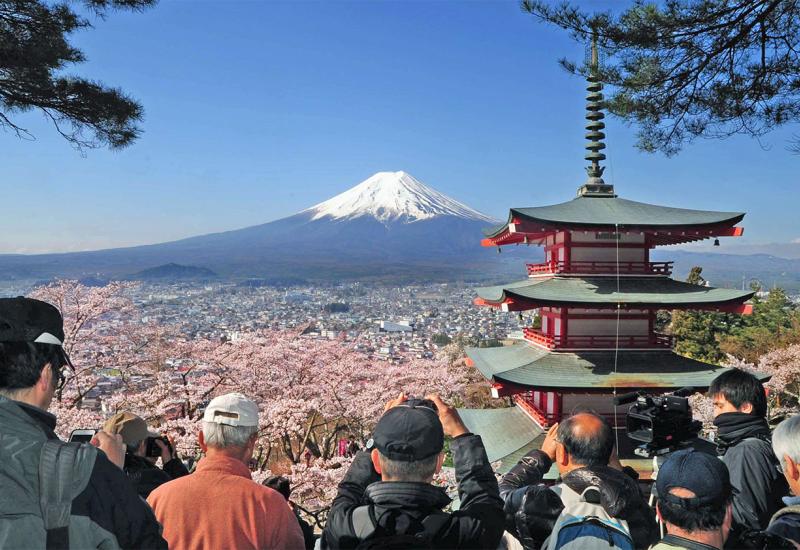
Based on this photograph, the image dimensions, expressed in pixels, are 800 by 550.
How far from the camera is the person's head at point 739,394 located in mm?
3064

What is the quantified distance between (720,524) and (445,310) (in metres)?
71.9

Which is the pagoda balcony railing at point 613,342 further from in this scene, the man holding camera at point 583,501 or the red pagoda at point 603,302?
the man holding camera at point 583,501

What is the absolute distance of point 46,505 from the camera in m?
1.49

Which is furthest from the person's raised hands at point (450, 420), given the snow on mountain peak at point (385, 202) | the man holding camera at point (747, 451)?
the snow on mountain peak at point (385, 202)

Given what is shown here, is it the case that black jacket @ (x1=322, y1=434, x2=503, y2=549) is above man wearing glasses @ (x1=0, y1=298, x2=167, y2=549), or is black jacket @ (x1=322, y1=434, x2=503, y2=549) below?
below

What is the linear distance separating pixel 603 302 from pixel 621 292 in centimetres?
55

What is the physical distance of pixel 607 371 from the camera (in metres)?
8.70

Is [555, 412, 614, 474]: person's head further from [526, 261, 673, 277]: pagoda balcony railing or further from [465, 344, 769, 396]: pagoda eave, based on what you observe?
[526, 261, 673, 277]: pagoda balcony railing

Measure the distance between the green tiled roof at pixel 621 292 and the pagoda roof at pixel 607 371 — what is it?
1.01m

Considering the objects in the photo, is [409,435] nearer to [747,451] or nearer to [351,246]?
[747,451]

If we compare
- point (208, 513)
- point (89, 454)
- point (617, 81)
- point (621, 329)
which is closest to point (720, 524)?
point (208, 513)

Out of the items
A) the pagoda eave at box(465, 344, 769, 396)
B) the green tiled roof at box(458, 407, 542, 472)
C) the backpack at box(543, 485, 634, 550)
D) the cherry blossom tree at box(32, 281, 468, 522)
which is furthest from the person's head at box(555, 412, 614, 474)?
the cherry blossom tree at box(32, 281, 468, 522)

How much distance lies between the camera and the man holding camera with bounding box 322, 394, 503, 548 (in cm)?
191

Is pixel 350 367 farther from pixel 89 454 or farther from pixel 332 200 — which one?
pixel 332 200
